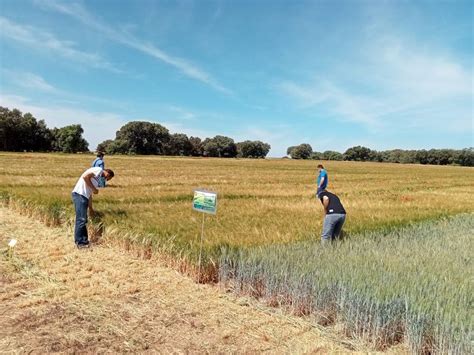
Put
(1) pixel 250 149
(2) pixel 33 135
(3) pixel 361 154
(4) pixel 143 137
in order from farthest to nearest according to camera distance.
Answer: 1. (3) pixel 361 154
2. (1) pixel 250 149
3. (4) pixel 143 137
4. (2) pixel 33 135

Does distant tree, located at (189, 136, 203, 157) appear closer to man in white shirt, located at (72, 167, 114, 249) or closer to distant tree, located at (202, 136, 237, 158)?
distant tree, located at (202, 136, 237, 158)

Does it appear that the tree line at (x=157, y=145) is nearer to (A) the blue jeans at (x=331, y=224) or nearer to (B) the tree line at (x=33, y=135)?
(B) the tree line at (x=33, y=135)

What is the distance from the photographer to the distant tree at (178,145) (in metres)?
113

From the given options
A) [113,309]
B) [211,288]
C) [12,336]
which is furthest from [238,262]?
[12,336]

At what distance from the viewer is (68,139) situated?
88.6 m

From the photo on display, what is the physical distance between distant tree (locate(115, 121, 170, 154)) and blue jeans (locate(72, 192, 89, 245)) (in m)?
104

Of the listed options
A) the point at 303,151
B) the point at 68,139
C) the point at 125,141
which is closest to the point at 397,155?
the point at 303,151

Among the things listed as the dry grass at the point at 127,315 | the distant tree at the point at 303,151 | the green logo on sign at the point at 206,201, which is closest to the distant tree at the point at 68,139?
the distant tree at the point at 303,151

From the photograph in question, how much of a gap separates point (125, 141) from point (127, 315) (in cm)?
10745

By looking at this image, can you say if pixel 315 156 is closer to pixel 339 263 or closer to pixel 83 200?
pixel 83 200

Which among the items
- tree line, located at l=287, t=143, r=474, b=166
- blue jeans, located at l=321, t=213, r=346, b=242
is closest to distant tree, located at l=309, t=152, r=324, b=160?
tree line, located at l=287, t=143, r=474, b=166

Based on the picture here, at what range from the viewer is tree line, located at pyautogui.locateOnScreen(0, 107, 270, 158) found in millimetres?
79688

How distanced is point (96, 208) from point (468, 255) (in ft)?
31.0

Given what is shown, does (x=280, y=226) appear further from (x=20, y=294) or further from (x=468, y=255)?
(x=20, y=294)
